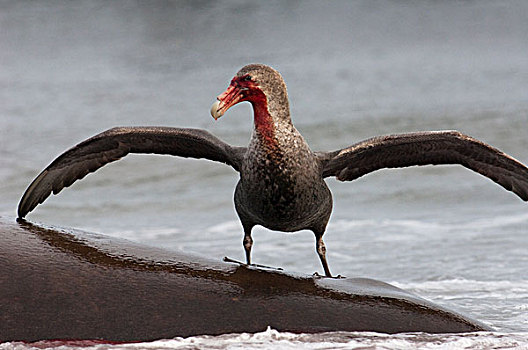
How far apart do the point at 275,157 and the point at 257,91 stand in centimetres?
41

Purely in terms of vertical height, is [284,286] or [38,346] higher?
[284,286]

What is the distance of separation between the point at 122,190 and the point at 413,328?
846 cm

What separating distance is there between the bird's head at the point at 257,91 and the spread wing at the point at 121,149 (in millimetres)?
606

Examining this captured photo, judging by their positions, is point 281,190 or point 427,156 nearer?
point 281,190

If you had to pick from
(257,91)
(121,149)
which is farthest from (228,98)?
(121,149)

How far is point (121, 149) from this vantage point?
5.88 metres

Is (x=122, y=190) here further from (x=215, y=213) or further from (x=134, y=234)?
(x=134, y=234)

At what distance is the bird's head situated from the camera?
4.94 metres

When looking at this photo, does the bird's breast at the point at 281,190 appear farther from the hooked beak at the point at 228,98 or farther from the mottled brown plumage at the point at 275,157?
the hooked beak at the point at 228,98

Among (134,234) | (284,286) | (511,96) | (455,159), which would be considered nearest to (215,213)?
(134,234)

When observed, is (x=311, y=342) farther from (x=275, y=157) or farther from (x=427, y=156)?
(x=427, y=156)

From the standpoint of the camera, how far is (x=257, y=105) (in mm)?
5051

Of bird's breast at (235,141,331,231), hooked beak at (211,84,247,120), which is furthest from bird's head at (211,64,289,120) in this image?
bird's breast at (235,141,331,231)

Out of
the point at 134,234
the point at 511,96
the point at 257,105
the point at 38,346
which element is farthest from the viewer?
the point at 511,96
